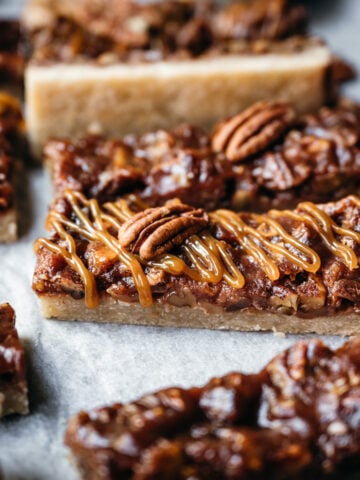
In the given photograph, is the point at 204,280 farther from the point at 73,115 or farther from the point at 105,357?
the point at 73,115

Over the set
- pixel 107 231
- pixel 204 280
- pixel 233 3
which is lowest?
pixel 204 280

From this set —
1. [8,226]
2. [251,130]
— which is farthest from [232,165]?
[8,226]

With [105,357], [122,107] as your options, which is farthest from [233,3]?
[105,357]

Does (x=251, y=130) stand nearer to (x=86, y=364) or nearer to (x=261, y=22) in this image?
(x=261, y=22)

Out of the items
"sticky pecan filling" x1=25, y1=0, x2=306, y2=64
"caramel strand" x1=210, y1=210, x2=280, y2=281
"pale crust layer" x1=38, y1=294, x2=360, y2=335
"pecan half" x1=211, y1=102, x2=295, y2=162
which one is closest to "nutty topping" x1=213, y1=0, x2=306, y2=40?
Result: "sticky pecan filling" x1=25, y1=0, x2=306, y2=64

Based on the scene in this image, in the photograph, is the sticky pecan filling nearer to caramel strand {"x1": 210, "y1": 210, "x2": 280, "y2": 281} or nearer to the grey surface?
caramel strand {"x1": 210, "y1": 210, "x2": 280, "y2": 281}
